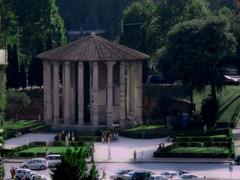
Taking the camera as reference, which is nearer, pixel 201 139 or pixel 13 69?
pixel 201 139

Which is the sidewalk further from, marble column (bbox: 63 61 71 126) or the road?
marble column (bbox: 63 61 71 126)

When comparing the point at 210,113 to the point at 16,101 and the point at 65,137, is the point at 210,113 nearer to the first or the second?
the point at 65,137

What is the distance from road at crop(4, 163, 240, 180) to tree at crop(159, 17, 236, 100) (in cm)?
2218

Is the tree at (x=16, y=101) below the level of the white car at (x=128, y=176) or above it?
above

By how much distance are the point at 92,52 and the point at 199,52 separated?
11833 mm

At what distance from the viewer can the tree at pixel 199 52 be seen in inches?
5094

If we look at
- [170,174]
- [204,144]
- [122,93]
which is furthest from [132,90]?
[170,174]

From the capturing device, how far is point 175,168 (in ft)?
349

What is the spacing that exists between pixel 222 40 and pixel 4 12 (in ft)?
127

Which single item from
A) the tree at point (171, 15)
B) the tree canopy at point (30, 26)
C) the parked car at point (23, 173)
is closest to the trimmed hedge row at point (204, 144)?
the parked car at point (23, 173)

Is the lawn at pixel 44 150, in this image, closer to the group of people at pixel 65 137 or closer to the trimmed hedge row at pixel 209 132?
the group of people at pixel 65 137

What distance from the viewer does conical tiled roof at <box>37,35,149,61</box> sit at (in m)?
131

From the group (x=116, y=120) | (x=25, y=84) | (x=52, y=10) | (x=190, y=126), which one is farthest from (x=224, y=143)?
(x=52, y=10)

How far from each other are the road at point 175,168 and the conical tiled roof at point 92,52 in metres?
23.6
